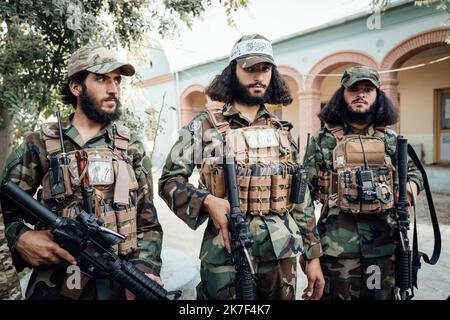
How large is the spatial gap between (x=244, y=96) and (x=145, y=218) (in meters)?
0.90

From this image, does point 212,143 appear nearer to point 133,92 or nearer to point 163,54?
point 133,92

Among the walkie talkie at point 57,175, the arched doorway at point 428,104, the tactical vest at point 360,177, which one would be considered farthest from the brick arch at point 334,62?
the walkie talkie at point 57,175

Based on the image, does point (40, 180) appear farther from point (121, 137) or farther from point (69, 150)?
point (121, 137)

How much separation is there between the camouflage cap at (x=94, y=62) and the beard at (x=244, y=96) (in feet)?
2.08

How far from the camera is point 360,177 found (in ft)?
7.54

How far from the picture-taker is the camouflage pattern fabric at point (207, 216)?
1.78m

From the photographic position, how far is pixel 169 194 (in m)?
1.86

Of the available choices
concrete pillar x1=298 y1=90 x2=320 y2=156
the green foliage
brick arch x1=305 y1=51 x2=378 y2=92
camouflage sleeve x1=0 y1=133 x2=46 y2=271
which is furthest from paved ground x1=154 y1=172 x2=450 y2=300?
concrete pillar x1=298 y1=90 x2=320 y2=156

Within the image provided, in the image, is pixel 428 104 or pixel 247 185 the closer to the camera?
pixel 247 185

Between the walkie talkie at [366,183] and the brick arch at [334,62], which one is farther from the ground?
the brick arch at [334,62]

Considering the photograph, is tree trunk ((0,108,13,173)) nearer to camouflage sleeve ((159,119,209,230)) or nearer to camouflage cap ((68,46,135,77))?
camouflage cap ((68,46,135,77))

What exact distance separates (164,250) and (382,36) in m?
7.37

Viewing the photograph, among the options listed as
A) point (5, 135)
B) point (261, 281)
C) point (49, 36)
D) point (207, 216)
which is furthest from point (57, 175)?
point (5, 135)

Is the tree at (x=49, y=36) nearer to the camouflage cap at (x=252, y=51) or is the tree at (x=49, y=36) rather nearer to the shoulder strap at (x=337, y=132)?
the camouflage cap at (x=252, y=51)
